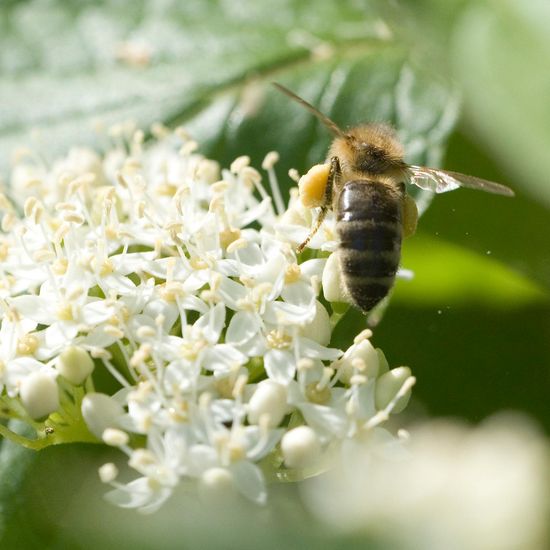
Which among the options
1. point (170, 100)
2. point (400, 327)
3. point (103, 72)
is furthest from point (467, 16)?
point (103, 72)

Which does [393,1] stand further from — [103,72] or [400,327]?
[103,72]

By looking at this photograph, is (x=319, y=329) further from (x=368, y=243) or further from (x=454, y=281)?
(x=454, y=281)

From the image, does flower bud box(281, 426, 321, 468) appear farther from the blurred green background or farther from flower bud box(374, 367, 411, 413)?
the blurred green background

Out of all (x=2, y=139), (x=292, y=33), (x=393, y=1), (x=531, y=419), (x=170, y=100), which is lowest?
(x=531, y=419)

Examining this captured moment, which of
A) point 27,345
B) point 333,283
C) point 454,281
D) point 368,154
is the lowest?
point 454,281

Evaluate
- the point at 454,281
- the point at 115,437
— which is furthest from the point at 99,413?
the point at 454,281

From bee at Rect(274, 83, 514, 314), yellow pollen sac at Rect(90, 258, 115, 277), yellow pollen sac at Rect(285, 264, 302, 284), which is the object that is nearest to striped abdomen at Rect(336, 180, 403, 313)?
bee at Rect(274, 83, 514, 314)

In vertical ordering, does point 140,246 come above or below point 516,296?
above
